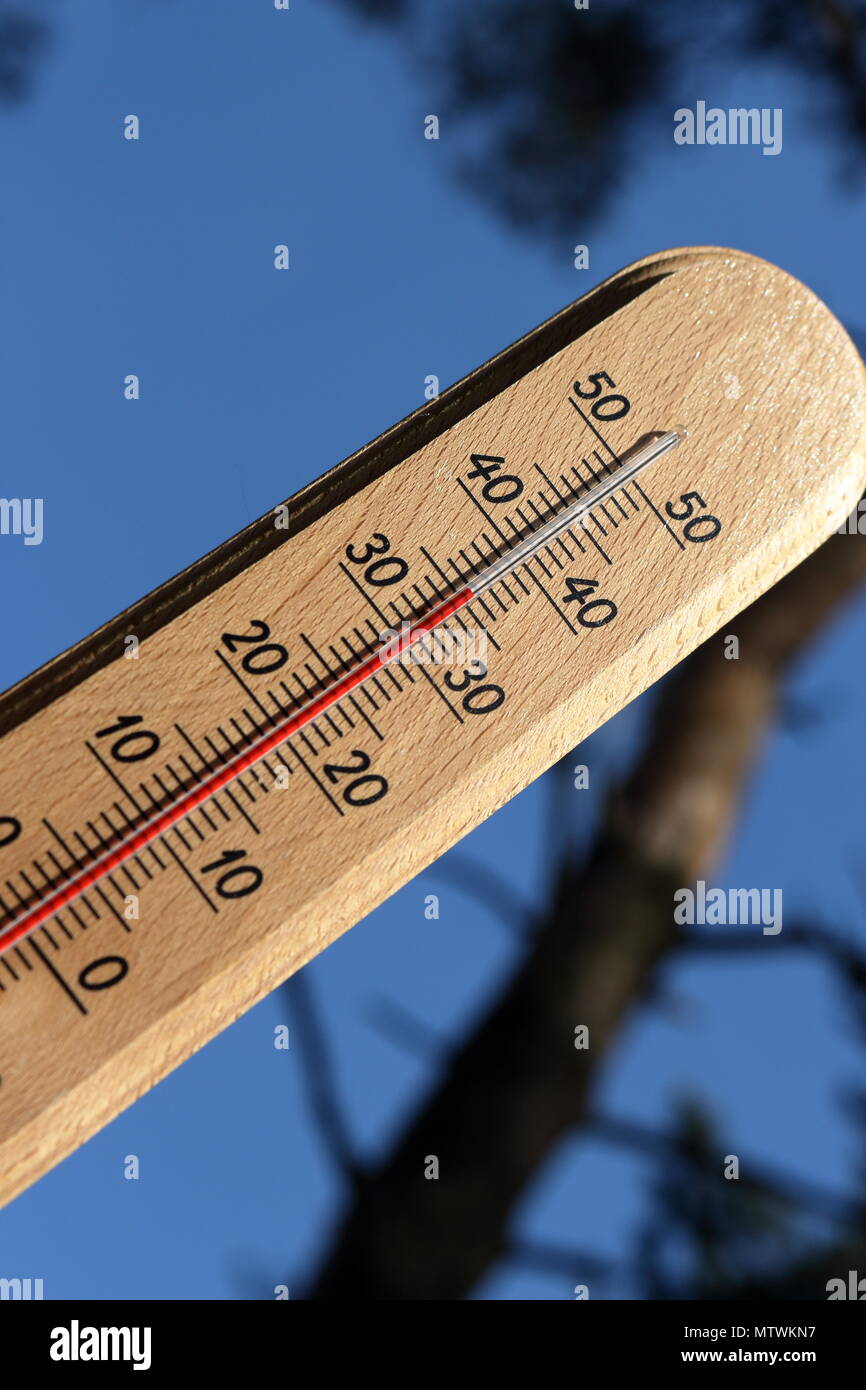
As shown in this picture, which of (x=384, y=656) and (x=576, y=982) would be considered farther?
(x=576, y=982)

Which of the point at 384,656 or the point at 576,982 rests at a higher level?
the point at 384,656

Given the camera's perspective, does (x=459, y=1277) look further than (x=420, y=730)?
Yes

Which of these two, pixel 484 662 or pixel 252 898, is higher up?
pixel 484 662

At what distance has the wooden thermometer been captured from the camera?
93 centimetres

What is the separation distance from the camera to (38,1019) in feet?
2.96

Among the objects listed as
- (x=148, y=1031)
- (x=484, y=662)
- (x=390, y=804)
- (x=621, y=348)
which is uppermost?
(x=621, y=348)

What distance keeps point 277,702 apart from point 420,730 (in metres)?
0.12

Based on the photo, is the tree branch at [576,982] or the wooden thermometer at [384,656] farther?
the tree branch at [576,982]

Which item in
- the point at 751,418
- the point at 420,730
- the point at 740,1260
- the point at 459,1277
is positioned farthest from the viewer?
the point at 740,1260

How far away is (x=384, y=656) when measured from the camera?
1.02m

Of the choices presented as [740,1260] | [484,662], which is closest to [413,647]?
[484,662]

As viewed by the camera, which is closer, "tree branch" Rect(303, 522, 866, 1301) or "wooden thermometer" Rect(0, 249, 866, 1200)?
"wooden thermometer" Rect(0, 249, 866, 1200)

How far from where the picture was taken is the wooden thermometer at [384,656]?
3.04 feet

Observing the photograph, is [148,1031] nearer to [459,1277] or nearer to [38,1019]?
[38,1019]
